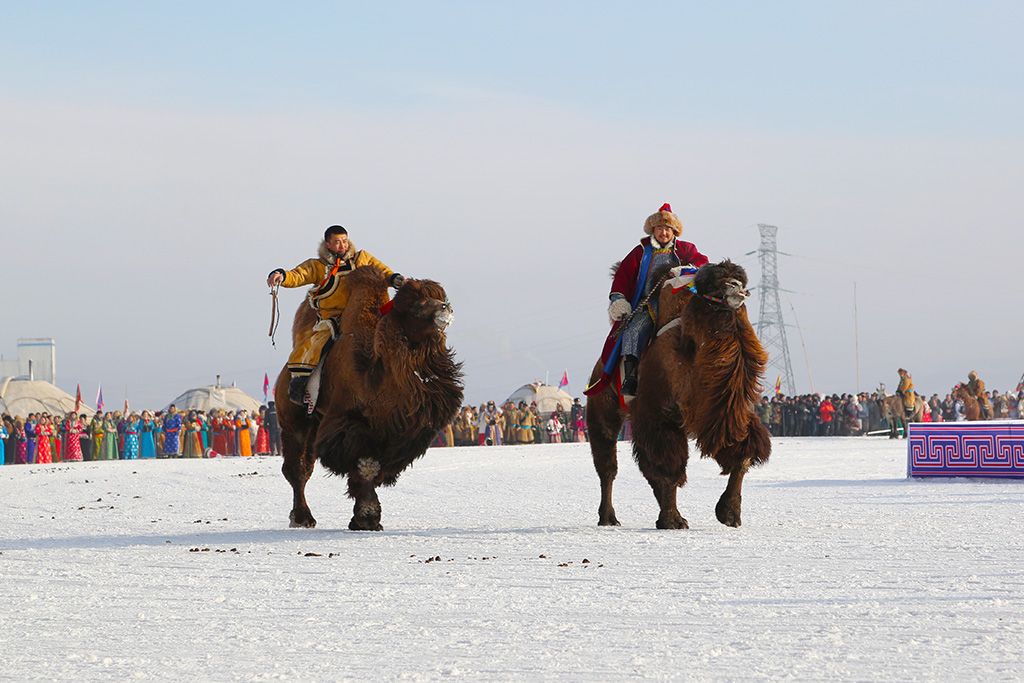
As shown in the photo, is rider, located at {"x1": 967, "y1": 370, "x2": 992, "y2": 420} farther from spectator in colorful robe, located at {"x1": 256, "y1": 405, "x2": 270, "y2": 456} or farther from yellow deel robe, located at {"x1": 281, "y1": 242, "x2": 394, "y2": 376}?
yellow deel robe, located at {"x1": 281, "y1": 242, "x2": 394, "y2": 376}

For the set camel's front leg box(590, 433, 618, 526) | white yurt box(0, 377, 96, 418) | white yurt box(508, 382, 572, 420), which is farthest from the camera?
white yurt box(508, 382, 572, 420)

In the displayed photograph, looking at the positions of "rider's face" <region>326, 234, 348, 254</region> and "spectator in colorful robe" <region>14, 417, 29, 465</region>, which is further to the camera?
"spectator in colorful robe" <region>14, 417, 29, 465</region>

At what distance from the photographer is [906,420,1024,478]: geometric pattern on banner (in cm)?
1430

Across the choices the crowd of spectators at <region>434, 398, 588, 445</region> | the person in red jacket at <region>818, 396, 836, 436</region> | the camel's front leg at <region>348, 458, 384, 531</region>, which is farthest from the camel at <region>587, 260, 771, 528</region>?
the person in red jacket at <region>818, 396, 836, 436</region>

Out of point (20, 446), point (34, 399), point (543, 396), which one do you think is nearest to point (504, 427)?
point (20, 446)

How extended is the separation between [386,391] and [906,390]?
79.4ft

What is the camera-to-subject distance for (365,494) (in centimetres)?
862

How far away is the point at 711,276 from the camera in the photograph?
312 inches

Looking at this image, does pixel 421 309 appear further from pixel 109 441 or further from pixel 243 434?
pixel 243 434

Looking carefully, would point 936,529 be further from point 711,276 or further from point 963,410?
point 963,410

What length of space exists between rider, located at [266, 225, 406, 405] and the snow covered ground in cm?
127

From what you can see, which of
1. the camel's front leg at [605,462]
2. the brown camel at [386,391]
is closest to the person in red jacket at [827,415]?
the camel's front leg at [605,462]

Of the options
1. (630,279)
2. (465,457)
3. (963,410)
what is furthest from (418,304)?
(963,410)

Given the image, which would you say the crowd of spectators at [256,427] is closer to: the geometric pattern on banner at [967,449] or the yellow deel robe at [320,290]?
the geometric pattern on banner at [967,449]
